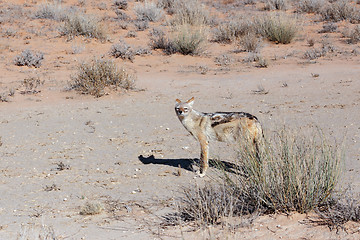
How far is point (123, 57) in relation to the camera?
17.5 meters

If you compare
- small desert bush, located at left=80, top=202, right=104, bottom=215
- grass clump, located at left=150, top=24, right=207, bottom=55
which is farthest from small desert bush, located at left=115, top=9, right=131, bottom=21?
small desert bush, located at left=80, top=202, right=104, bottom=215

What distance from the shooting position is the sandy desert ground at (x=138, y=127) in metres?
5.61

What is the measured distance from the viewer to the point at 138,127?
10.2 meters

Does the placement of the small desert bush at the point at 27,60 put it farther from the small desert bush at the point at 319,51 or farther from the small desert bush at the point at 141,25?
the small desert bush at the point at 319,51

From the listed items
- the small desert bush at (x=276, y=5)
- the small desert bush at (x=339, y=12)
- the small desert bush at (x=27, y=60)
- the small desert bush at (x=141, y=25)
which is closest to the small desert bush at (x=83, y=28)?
the small desert bush at (x=141, y=25)

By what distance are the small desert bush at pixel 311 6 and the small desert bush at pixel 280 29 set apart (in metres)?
7.10

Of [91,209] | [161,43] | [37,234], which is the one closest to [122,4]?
[161,43]

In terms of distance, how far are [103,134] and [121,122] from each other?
0.90 metres

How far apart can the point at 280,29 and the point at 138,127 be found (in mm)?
11054

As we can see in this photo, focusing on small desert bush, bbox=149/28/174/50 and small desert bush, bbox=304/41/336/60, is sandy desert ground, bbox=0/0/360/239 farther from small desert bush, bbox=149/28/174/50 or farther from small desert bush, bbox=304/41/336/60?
small desert bush, bbox=149/28/174/50

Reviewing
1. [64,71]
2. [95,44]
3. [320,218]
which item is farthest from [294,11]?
[320,218]

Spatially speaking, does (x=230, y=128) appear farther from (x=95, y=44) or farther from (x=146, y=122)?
(x=95, y=44)

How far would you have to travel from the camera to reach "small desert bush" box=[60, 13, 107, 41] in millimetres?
19781

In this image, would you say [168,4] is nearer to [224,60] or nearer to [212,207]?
[224,60]
